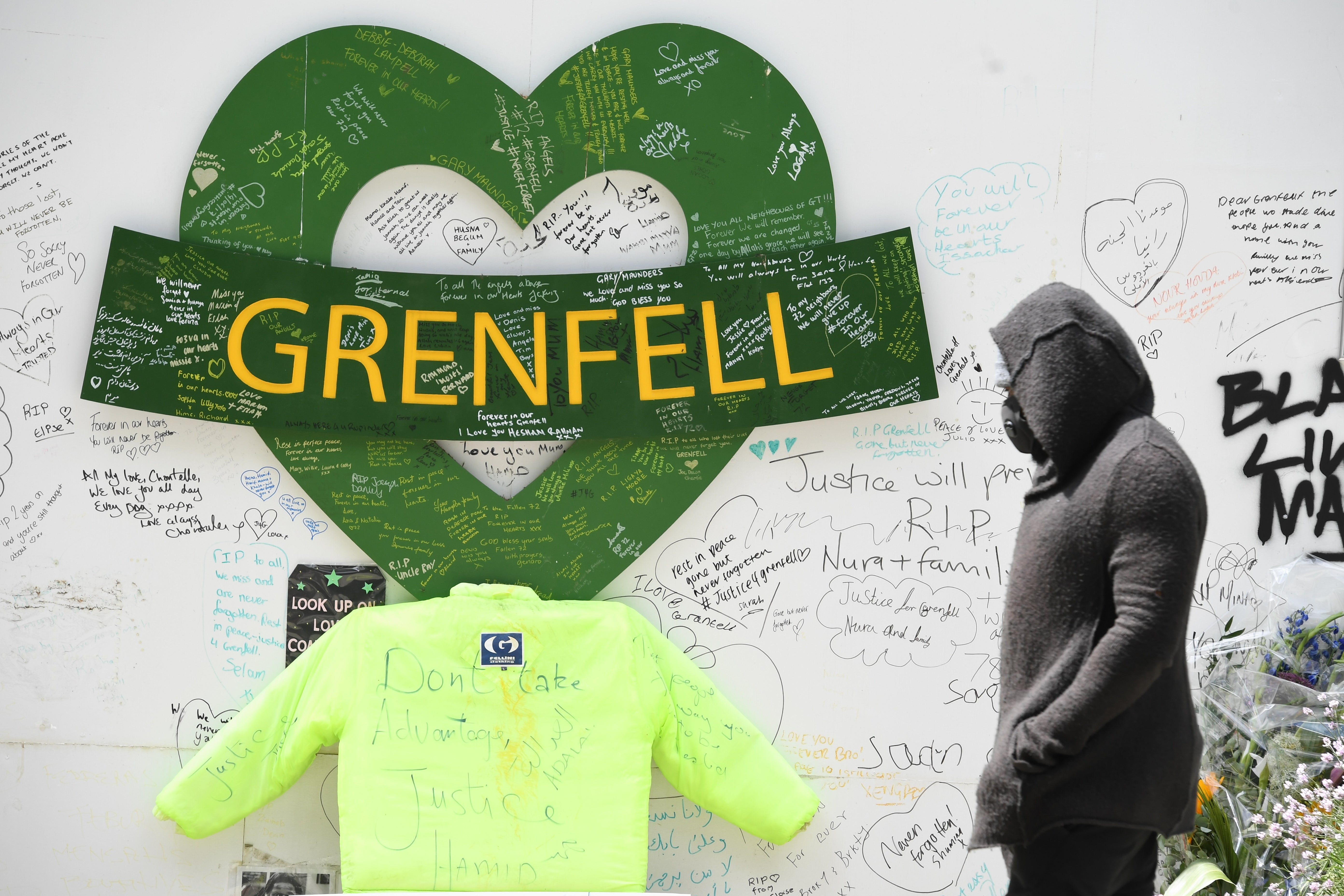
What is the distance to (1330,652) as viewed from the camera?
291 cm

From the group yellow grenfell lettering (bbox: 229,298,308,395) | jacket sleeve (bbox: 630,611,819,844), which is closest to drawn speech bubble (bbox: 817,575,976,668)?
jacket sleeve (bbox: 630,611,819,844)

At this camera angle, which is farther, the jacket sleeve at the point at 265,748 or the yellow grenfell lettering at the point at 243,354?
the yellow grenfell lettering at the point at 243,354

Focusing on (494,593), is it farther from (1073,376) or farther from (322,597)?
(1073,376)

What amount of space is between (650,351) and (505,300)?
0.45 meters

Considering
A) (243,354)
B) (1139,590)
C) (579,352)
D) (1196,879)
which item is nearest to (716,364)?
(579,352)

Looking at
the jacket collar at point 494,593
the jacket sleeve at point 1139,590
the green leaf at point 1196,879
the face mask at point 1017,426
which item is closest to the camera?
the jacket sleeve at point 1139,590

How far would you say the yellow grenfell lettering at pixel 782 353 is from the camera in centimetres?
292

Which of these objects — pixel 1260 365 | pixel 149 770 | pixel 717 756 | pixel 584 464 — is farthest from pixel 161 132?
pixel 1260 365

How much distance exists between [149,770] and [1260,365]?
3562mm

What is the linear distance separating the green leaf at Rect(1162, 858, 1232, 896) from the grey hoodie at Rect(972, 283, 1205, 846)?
1172 mm

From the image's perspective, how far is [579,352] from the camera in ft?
9.59

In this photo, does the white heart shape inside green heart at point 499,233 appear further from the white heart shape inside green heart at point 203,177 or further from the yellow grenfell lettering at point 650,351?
the white heart shape inside green heart at point 203,177

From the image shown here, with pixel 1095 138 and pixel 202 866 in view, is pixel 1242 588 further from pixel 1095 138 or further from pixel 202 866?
pixel 202 866

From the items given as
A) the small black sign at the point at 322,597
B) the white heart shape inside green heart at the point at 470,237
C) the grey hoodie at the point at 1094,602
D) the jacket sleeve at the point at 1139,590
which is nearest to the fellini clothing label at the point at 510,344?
the white heart shape inside green heart at the point at 470,237
